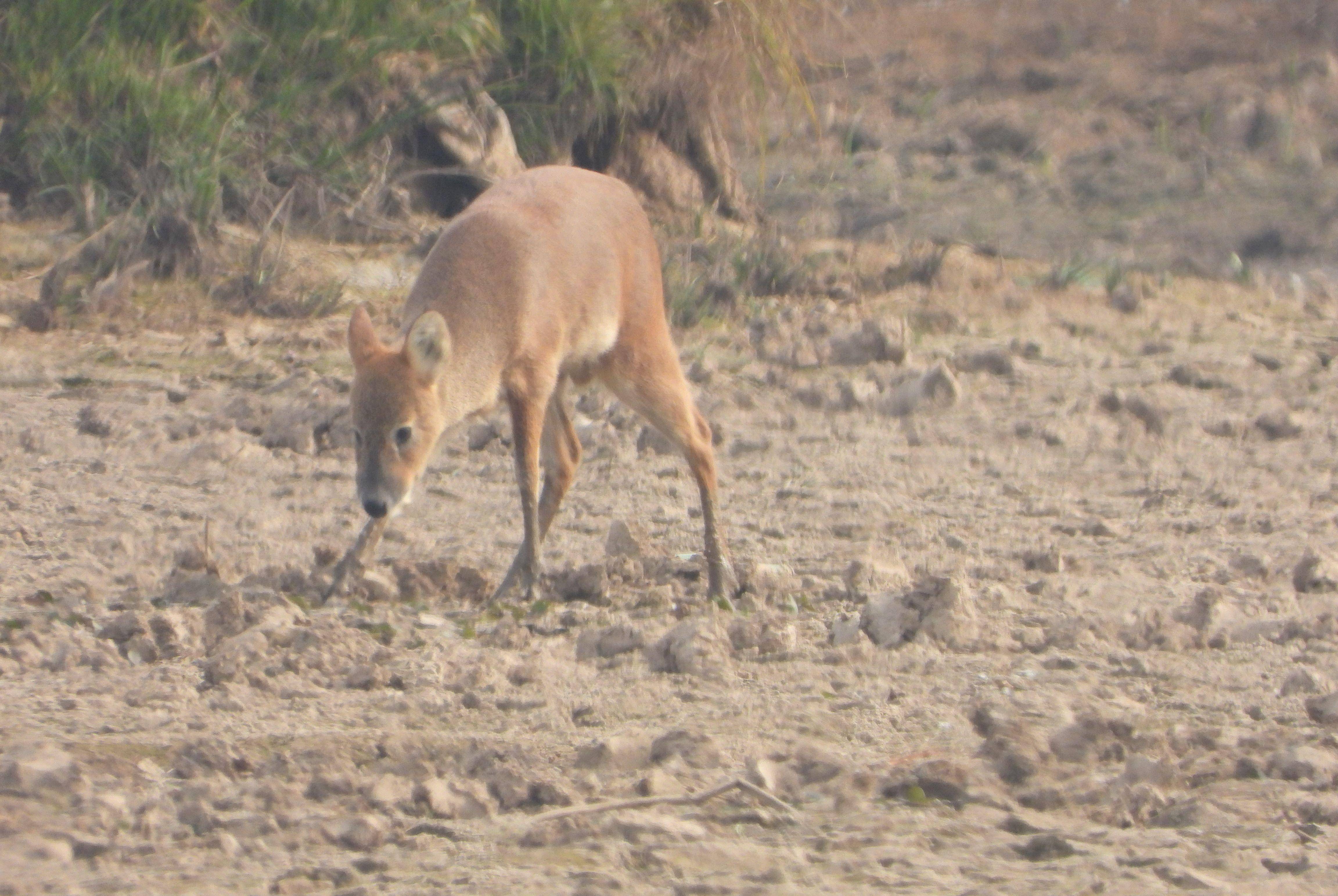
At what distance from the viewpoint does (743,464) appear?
777 cm

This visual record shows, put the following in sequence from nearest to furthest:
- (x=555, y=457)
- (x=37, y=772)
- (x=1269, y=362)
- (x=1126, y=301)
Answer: (x=37, y=772)
(x=555, y=457)
(x=1269, y=362)
(x=1126, y=301)

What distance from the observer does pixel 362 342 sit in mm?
6141

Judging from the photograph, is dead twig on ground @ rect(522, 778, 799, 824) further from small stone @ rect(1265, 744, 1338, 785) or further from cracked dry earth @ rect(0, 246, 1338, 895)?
small stone @ rect(1265, 744, 1338, 785)

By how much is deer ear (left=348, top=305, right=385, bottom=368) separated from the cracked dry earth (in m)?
0.72

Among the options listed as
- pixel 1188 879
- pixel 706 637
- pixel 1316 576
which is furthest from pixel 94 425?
pixel 1188 879

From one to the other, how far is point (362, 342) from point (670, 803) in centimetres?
255

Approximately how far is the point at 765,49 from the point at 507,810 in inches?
289

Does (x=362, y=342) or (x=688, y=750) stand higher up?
(x=362, y=342)

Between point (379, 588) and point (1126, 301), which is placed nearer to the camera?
point (379, 588)

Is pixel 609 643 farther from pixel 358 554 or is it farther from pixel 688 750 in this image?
pixel 358 554

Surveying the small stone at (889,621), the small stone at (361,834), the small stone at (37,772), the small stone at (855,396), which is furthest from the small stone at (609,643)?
the small stone at (855,396)

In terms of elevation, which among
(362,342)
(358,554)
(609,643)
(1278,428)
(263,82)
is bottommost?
(1278,428)

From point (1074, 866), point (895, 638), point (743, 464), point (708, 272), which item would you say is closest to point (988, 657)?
point (895, 638)

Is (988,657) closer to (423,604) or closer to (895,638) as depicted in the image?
(895,638)
